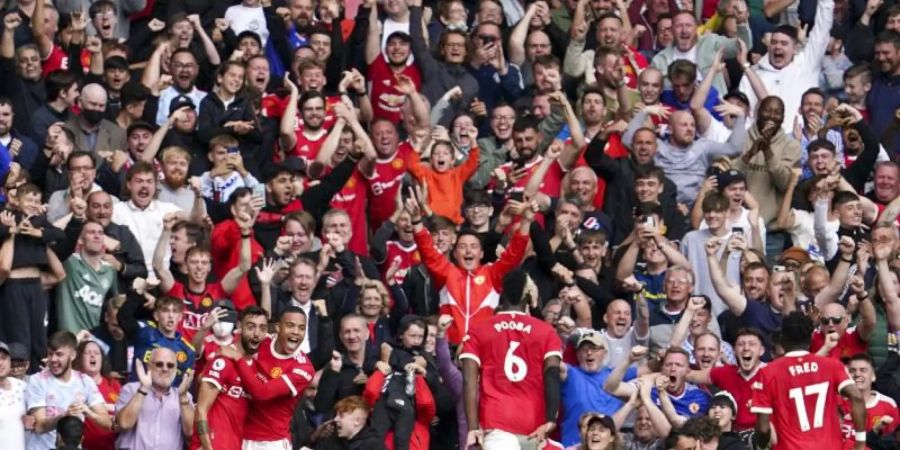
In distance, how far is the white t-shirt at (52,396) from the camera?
837 inches

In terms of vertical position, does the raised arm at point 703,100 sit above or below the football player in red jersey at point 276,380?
above

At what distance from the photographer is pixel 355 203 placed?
80.6 ft

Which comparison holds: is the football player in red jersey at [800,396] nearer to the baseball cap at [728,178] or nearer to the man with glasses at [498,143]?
the baseball cap at [728,178]

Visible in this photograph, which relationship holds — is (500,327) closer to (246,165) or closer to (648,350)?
(648,350)

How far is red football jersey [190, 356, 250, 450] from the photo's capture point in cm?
2114

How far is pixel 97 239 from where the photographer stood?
74.4 ft

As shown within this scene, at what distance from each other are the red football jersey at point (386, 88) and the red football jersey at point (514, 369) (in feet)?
17.0

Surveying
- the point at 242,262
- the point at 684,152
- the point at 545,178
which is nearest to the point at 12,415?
the point at 242,262

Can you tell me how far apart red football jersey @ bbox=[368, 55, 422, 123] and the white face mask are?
4.49 metres

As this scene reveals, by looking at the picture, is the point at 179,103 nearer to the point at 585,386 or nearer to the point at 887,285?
the point at 585,386

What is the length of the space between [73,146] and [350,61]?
139 inches

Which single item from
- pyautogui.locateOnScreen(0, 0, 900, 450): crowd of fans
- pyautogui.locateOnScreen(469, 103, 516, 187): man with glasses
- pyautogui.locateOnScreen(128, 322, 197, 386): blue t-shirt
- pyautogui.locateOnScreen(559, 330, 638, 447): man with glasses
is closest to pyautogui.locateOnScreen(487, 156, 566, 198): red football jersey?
pyautogui.locateOnScreen(0, 0, 900, 450): crowd of fans

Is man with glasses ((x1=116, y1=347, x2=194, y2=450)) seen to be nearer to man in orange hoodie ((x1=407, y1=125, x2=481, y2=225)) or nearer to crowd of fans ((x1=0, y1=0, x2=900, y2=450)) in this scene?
crowd of fans ((x1=0, y1=0, x2=900, y2=450))

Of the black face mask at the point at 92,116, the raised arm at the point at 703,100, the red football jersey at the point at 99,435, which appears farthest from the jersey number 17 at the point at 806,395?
the black face mask at the point at 92,116
